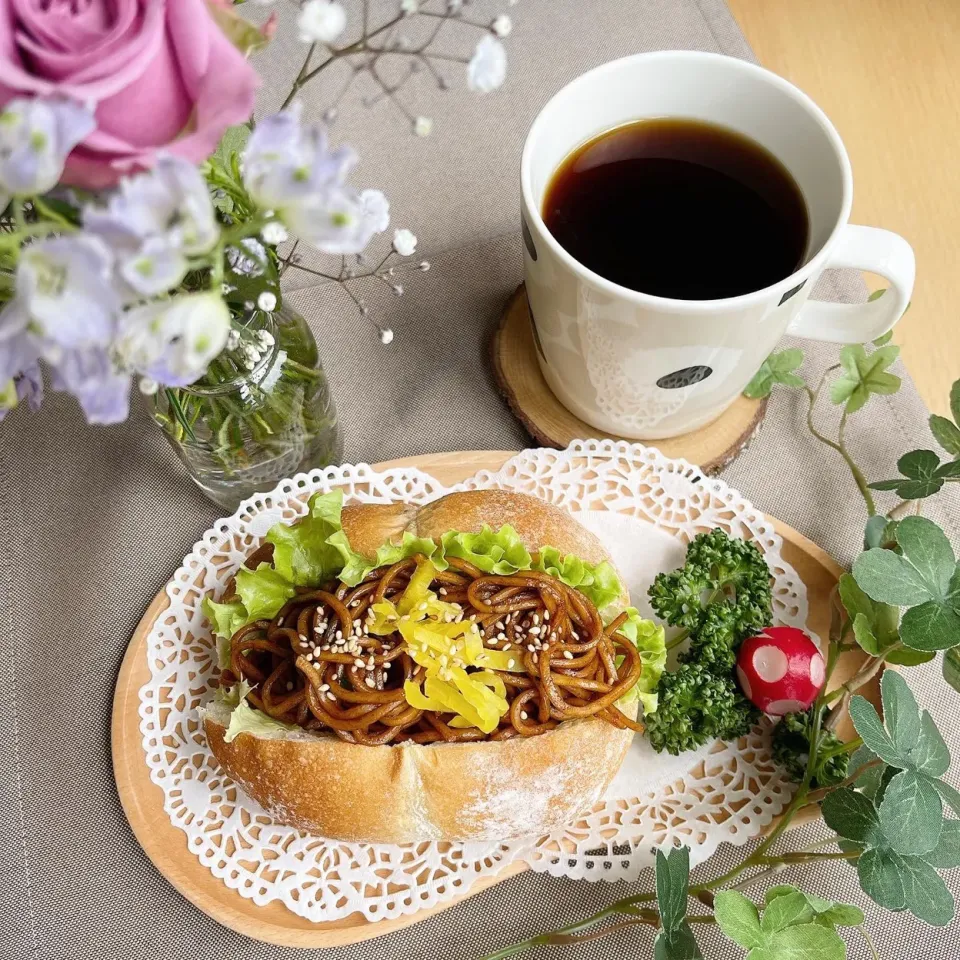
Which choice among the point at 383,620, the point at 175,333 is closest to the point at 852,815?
the point at 383,620

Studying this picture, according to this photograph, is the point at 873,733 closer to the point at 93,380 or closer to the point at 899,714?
the point at 899,714

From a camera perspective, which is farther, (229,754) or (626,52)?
(626,52)

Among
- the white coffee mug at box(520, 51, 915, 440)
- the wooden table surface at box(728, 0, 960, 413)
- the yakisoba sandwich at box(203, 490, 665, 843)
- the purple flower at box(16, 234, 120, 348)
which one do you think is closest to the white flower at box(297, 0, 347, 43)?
the purple flower at box(16, 234, 120, 348)

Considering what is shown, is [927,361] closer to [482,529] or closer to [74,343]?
[482,529]

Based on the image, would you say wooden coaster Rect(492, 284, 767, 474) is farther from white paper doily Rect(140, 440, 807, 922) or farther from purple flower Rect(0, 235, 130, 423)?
purple flower Rect(0, 235, 130, 423)

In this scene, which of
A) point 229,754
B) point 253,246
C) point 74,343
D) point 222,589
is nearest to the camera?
point 74,343

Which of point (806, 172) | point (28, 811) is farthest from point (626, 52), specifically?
point (28, 811)

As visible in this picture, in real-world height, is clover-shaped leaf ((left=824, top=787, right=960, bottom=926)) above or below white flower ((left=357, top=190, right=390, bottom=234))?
below
